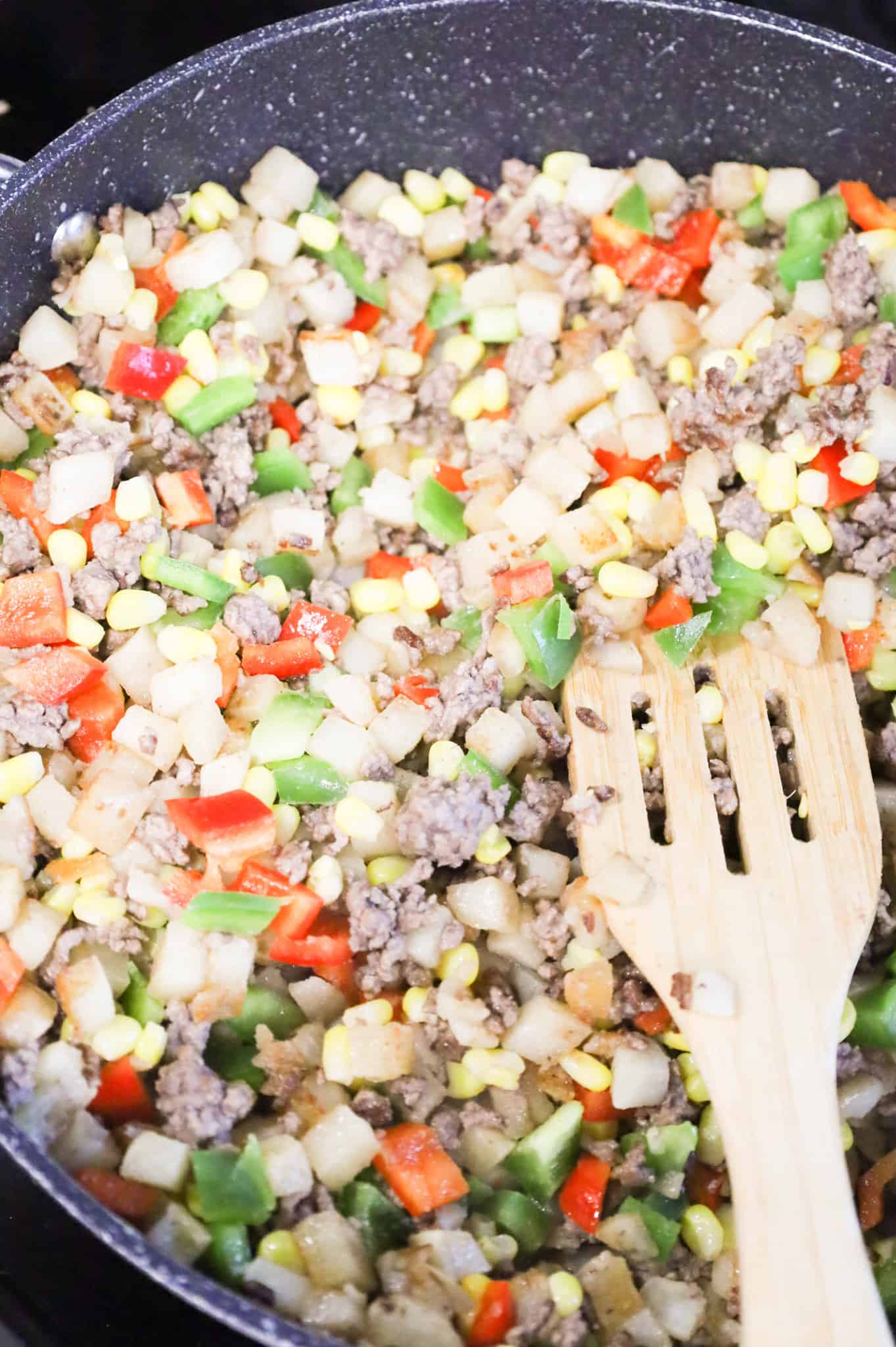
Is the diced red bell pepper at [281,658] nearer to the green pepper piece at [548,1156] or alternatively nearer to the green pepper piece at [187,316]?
the green pepper piece at [187,316]

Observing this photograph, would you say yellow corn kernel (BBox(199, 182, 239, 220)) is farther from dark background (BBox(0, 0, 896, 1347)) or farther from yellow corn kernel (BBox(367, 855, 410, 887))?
yellow corn kernel (BBox(367, 855, 410, 887))

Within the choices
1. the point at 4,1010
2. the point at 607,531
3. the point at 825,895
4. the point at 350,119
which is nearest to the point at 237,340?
the point at 350,119

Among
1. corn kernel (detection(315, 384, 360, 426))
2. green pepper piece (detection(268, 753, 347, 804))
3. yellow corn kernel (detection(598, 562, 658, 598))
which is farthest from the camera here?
corn kernel (detection(315, 384, 360, 426))

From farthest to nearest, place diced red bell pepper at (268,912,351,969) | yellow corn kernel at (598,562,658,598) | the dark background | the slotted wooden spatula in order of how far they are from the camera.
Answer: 1. the dark background
2. yellow corn kernel at (598,562,658,598)
3. diced red bell pepper at (268,912,351,969)
4. the slotted wooden spatula

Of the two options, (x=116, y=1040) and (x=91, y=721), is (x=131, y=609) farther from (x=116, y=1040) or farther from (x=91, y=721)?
(x=116, y=1040)

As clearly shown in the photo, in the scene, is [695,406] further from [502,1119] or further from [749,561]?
[502,1119]

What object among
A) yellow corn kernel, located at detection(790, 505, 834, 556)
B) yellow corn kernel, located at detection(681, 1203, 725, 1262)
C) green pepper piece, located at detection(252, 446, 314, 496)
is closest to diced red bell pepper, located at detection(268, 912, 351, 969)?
yellow corn kernel, located at detection(681, 1203, 725, 1262)

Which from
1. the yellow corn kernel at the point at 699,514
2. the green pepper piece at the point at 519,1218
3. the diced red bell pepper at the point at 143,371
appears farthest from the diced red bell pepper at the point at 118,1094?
the yellow corn kernel at the point at 699,514
